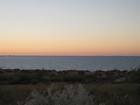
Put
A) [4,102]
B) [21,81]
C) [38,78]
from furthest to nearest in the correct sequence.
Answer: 1. [38,78]
2. [21,81]
3. [4,102]

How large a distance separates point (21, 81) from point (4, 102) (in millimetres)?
14742

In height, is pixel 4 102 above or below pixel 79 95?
below

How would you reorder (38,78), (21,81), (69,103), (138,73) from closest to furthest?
(69,103) → (138,73) → (21,81) → (38,78)

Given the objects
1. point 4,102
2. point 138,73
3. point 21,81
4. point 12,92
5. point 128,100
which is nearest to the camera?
point 128,100

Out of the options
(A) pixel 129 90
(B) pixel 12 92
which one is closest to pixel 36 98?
(B) pixel 12 92

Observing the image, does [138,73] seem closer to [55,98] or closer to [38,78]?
[38,78]

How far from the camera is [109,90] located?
18672 mm

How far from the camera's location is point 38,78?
32.5 metres

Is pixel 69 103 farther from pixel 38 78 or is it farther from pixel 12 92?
pixel 38 78

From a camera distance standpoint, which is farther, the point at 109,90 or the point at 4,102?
the point at 109,90

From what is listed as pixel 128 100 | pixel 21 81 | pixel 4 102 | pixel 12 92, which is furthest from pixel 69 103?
pixel 21 81

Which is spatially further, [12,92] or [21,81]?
[21,81]

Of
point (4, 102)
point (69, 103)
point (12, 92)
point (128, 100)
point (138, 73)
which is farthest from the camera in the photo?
point (138, 73)

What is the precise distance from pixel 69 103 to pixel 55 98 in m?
0.44
